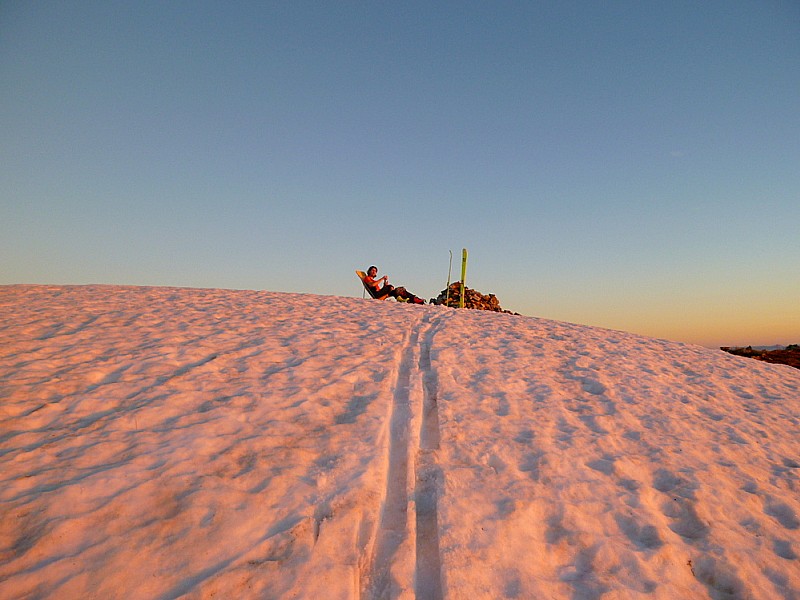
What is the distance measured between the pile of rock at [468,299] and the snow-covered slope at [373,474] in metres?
25.4

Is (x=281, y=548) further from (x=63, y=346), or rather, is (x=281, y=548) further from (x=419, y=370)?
(x=63, y=346)

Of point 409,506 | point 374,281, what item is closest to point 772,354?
point 374,281

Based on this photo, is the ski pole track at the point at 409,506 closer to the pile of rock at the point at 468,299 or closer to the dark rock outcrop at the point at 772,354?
the dark rock outcrop at the point at 772,354

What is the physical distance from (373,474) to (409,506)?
52 cm

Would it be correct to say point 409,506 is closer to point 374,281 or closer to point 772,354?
point 374,281

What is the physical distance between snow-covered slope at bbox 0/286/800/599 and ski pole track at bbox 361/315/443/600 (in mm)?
21

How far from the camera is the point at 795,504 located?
14.4 ft

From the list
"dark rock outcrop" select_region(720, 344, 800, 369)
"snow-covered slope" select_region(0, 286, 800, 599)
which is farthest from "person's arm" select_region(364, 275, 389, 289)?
"dark rock outcrop" select_region(720, 344, 800, 369)

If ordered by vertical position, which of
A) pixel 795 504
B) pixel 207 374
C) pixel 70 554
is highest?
pixel 207 374

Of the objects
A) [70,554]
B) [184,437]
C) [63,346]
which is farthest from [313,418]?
[63,346]

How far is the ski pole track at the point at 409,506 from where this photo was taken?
10.1ft

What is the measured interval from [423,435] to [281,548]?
227 cm

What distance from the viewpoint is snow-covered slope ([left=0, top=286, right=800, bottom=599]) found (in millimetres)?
3123

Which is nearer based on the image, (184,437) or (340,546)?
(340,546)
